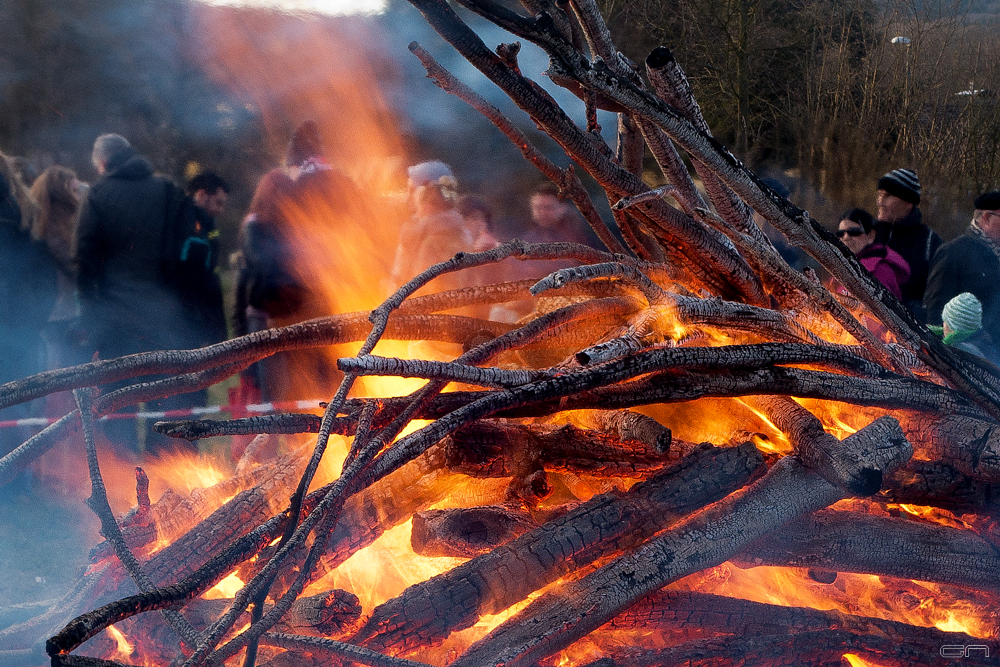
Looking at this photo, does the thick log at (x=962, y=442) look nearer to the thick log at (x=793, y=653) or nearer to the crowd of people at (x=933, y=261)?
the thick log at (x=793, y=653)

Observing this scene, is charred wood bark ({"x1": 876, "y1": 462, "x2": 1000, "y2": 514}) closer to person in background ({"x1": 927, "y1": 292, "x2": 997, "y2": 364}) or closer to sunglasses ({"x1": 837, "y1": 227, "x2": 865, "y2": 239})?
person in background ({"x1": 927, "y1": 292, "x2": 997, "y2": 364})

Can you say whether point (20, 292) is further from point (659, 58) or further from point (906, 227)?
point (906, 227)

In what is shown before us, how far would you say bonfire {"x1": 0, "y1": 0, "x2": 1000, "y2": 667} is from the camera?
2.01 metres

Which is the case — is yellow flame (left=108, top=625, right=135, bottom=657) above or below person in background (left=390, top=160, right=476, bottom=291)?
below

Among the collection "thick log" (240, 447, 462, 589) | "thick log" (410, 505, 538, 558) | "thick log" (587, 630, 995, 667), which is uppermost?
"thick log" (240, 447, 462, 589)

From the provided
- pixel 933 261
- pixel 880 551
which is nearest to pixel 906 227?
pixel 933 261

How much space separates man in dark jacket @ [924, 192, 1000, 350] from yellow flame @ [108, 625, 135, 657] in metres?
4.47

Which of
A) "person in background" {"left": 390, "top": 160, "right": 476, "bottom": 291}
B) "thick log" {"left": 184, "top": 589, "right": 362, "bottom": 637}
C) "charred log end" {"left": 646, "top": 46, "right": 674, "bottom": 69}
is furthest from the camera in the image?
"person in background" {"left": 390, "top": 160, "right": 476, "bottom": 291}

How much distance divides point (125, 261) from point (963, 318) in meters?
4.68

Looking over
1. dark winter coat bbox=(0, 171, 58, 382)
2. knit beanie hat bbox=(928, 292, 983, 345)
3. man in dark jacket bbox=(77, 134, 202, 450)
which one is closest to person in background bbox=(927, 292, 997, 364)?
knit beanie hat bbox=(928, 292, 983, 345)

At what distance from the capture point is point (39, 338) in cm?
483

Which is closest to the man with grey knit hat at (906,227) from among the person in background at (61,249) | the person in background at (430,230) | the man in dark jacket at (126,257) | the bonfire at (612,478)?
the bonfire at (612,478)

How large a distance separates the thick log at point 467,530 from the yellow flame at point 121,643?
0.99 metres

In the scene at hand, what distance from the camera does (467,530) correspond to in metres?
2.40
